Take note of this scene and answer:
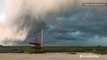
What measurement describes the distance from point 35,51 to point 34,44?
3395mm

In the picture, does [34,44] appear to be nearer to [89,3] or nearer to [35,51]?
[35,51]

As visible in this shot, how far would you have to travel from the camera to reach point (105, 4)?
214ft

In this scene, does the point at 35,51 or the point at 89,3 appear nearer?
the point at 89,3

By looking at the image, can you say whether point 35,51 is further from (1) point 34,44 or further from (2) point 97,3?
(2) point 97,3

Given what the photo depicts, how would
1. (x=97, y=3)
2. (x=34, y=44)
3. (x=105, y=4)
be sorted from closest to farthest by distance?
(x=97, y=3)
(x=105, y=4)
(x=34, y=44)

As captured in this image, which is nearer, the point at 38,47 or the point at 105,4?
the point at 105,4

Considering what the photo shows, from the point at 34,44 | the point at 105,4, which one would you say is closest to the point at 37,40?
the point at 34,44

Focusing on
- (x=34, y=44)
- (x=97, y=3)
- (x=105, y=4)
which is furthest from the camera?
(x=34, y=44)

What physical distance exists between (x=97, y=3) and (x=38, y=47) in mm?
78721

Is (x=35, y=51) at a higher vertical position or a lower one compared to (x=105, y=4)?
lower

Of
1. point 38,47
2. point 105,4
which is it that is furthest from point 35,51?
Answer: point 105,4

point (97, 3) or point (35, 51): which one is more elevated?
point (97, 3)

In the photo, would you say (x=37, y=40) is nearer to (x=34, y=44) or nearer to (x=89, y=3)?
(x=34, y=44)

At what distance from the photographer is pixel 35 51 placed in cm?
13650
